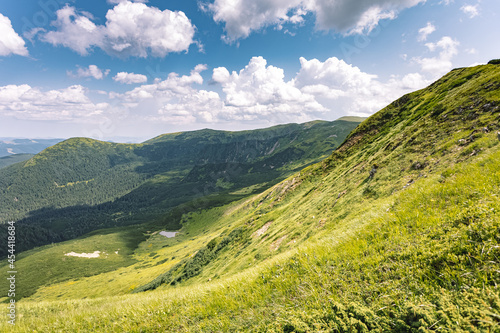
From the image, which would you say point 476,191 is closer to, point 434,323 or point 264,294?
point 434,323

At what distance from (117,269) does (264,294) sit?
207 metres

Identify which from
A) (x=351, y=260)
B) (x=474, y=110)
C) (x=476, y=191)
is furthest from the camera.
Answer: (x=474, y=110)

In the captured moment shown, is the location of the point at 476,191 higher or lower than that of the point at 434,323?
higher

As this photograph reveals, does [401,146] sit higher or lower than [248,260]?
higher

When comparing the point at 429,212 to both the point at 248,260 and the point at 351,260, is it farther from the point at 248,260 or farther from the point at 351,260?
the point at 248,260

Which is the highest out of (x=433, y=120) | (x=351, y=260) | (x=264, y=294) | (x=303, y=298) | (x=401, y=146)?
(x=433, y=120)

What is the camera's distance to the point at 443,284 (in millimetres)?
4871

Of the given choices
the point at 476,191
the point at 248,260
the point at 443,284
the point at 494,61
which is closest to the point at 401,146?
the point at 476,191

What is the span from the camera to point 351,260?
23.1 feet

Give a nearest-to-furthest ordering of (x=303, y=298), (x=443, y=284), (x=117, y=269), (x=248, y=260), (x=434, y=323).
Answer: (x=434, y=323), (x=443, y=284), (x=303, y=298), (x=248, y=260), (x=117, y=269)

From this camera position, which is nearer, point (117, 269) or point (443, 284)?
point (443, 284)

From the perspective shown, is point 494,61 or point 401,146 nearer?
point 401,146

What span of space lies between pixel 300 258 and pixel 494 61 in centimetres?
6768

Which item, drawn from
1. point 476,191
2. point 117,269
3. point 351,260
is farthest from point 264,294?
point 117,269
